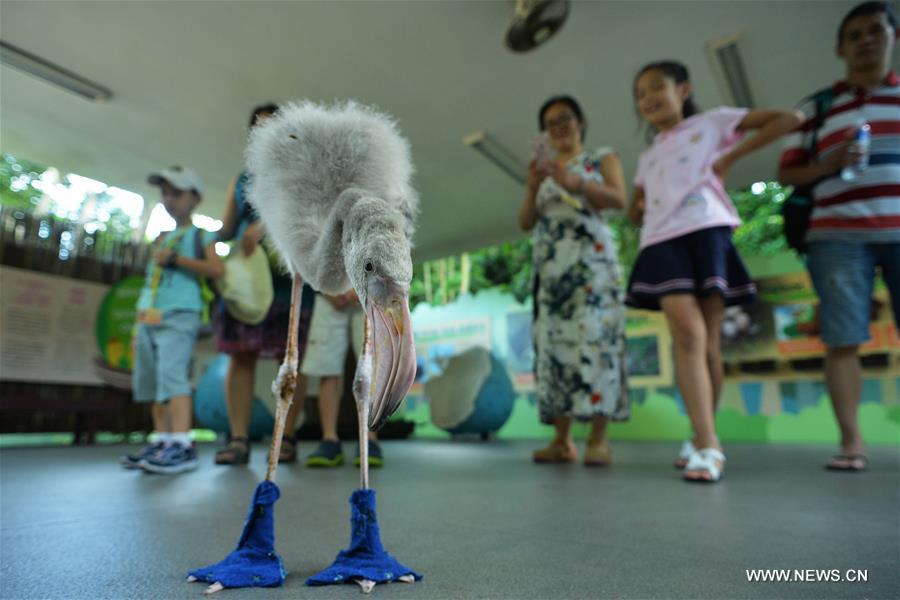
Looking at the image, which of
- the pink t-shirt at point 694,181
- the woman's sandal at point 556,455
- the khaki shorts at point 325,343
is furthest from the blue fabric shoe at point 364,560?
the woman's sandal at point 556,455

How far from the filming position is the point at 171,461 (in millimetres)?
2842

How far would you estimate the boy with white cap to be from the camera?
2.93m

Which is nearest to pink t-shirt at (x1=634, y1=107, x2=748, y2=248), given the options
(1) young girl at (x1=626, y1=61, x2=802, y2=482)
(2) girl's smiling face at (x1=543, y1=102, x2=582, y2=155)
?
(1) young girl at (x1=626, y1=61, x2=802, y2=482)

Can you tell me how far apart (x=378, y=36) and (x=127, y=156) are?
11.0 ft

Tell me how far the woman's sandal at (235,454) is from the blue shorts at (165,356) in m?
0.43

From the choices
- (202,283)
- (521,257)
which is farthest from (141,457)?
(521,257)

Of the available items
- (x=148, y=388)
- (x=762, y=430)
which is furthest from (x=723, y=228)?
(x=762, y=430)

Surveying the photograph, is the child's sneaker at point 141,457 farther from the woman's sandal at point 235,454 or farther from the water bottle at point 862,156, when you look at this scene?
the water bottle at point 862,156

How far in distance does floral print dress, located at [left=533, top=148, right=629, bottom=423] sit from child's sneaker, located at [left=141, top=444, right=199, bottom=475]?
1.99 metres

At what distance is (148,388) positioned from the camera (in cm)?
312

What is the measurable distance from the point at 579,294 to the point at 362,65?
2.63 meters

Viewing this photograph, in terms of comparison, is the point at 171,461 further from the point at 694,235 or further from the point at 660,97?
the point at 660,97

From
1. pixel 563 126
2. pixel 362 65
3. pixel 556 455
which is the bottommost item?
Answer: pixel 556 455

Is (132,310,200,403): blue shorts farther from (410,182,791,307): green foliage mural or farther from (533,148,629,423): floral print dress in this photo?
(410,182,791,307): green foliage mural
